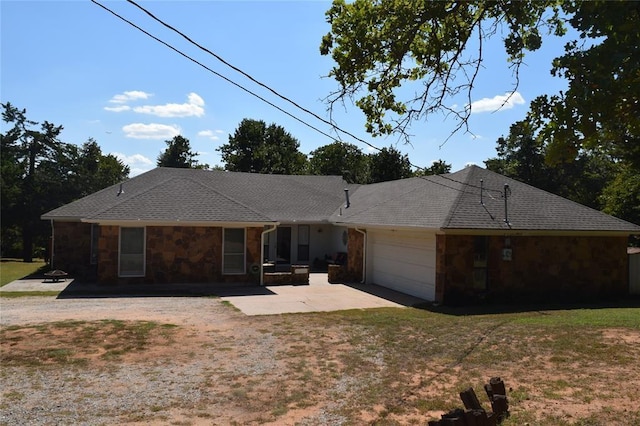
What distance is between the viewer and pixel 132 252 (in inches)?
652

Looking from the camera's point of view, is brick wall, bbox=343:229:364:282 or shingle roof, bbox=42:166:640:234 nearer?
shingle roof, bbox=42:166:640:234

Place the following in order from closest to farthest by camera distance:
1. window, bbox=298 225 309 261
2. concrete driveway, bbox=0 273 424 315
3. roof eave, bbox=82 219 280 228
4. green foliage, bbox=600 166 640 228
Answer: concrete driveway, bbox=0 273 424 315 < roof eave, bbox=82 219 280 228 < green foliage, bbox=600 166 640 228 < window, bbox=298 225 309 261

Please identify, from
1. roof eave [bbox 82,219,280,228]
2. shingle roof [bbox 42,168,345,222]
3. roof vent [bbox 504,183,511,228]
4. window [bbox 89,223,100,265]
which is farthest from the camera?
window [bbox 89,223,100,265]

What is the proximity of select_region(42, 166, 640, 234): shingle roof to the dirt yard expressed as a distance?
14.2ft

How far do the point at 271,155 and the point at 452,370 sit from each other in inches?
1754

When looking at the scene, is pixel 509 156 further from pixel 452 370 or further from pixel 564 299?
pixel 452 370

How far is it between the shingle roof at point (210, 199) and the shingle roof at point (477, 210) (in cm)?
486

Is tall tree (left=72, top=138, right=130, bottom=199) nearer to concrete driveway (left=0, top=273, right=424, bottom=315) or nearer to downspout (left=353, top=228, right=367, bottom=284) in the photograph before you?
Answer: concrete driveway (left=0, top=273, right=424, bottom=315)

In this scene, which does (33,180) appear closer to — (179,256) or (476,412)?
(179,256)

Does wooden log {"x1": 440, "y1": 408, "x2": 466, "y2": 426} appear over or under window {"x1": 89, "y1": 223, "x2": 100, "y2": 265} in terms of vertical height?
under

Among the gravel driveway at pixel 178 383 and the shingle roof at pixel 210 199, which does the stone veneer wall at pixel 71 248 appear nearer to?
the shingle roof at pixel 210 199

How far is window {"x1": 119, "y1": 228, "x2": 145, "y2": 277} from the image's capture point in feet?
54.0

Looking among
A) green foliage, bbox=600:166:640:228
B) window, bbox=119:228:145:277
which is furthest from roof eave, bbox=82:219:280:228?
green foliage, bbox=600:166:640:228

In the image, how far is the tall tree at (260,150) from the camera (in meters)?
50.5
